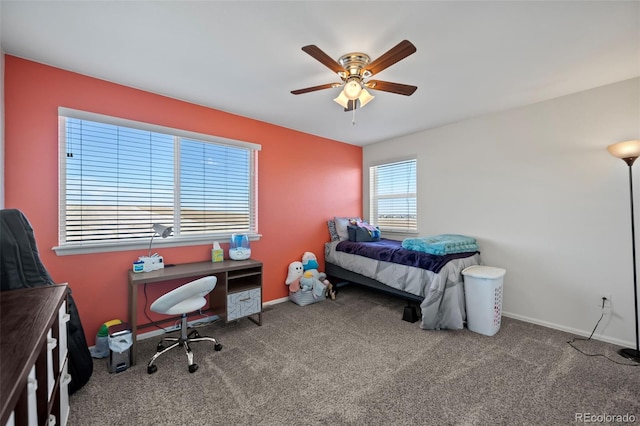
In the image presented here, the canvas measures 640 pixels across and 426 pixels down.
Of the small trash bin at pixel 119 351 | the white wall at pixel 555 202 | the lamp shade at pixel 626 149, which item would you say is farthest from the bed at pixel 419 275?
the small trash bin at pixel 119 351

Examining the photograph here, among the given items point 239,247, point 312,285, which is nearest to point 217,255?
point 239,247

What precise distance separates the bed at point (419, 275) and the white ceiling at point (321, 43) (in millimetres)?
1810

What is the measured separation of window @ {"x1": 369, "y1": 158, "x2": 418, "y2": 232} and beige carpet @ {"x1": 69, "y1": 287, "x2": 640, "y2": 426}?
76.6 inches

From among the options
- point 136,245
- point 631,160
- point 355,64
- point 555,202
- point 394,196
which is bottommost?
point 136,245

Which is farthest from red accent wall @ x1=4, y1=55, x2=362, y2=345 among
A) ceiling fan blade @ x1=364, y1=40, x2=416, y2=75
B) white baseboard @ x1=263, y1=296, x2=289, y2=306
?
ceiling fan blade @ x1=364, y1=40, x2=416, y2=75

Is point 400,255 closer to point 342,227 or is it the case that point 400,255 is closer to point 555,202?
point 342,227

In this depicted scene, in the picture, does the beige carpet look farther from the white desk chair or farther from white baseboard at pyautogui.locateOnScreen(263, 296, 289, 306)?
white baseboard at pyautogui.locateOnScreen(263, 296, 289, 306)

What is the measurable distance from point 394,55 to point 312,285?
114 inches

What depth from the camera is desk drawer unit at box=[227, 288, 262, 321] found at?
9.11 feet

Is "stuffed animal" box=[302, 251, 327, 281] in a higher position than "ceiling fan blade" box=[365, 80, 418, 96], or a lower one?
lower

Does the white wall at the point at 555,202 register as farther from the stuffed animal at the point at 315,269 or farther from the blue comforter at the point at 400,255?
the stuffed animal at the point at 315,269

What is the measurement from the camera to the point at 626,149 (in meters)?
2.25

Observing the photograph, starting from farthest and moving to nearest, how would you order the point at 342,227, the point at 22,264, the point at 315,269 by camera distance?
the point at 342,227 → the point at 315,269 → the point at 22,264

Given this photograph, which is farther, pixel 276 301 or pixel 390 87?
pixel 276 301
